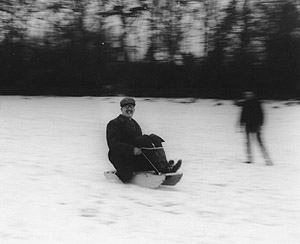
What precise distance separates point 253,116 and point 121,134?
4.81 meters

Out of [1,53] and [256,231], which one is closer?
[256,231]

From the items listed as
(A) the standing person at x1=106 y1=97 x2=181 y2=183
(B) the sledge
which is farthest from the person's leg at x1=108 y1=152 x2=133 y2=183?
(B) the sledge

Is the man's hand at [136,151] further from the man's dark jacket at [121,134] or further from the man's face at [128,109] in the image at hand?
the man's face at [128,109]

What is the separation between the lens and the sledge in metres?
8.51

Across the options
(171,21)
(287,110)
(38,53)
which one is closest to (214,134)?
(287,110)

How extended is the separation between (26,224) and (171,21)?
21.8m

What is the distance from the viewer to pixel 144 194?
324 inches

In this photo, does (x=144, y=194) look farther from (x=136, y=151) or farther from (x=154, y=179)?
(x=136, y=151)

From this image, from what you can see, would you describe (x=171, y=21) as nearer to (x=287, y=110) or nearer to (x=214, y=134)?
(x=287, y=110)

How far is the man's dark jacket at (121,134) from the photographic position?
8.57 metres

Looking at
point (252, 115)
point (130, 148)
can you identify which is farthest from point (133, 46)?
point (130, 148)

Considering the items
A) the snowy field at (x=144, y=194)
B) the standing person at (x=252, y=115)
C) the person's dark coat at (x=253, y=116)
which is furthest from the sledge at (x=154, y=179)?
the person's dark coat at (x=253, y=116)

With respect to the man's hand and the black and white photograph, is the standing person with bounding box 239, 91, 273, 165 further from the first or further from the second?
the man's hand

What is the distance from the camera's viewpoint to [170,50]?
2700 cm
